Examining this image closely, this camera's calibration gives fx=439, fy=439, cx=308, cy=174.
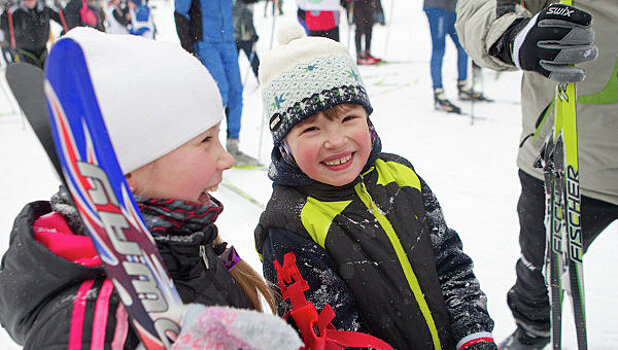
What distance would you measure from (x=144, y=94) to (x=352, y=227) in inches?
26.8

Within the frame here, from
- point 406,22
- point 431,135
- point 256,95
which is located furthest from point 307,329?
point 406,22

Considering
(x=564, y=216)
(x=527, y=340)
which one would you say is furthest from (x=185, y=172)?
(x=527, y=340)

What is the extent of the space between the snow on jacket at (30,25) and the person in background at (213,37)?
130 inches

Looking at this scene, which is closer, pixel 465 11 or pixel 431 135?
pixel 465 11

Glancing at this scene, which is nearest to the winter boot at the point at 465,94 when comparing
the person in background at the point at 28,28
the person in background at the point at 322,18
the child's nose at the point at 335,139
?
the person in background at the point at 322,18

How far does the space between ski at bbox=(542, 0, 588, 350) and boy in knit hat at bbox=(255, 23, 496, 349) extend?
29 cm

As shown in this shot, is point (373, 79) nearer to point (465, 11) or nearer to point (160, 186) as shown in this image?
point (465, 11)

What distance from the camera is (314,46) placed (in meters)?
1.29

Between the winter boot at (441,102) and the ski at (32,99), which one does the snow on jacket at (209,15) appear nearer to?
the winter boot at (441,102)

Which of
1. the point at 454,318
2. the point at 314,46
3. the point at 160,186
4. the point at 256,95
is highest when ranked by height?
the point at 314,46

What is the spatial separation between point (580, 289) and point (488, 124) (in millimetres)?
4124

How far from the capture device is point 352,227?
1217mm

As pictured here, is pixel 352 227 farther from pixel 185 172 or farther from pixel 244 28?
pixel 244 28

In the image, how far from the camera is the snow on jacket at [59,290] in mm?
656
